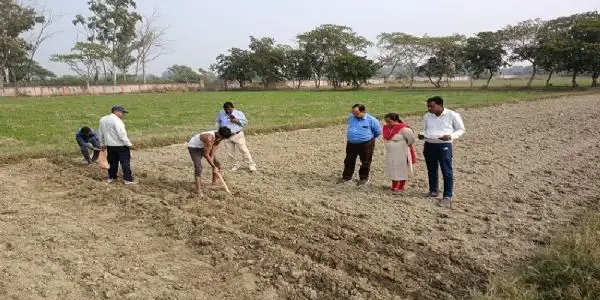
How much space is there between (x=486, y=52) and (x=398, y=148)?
146 feet

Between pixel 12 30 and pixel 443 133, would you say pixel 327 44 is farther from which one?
pixel 443 133

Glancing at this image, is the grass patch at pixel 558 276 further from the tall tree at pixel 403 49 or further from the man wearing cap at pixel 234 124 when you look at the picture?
the tall tree at pixel 403 49

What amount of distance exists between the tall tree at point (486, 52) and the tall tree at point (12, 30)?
161 ft

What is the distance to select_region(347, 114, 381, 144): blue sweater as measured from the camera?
8406 millimetres

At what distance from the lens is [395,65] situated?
6462 cm

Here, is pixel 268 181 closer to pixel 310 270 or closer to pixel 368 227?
pixel 368 227

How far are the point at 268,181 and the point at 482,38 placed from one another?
150 feet

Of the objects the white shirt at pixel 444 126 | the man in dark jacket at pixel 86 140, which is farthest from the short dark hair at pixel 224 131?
the man in dark jacket at pixel 86 140

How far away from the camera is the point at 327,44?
62.7 meters

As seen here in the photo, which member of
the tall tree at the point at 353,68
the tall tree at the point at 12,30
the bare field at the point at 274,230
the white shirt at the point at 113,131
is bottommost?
the bare field at the point at 274,230

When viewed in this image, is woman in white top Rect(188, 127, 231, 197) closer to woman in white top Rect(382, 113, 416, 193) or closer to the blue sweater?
the blue sweater

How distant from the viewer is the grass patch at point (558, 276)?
4.21 meters

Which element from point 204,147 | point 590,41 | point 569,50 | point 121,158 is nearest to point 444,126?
point 204,147

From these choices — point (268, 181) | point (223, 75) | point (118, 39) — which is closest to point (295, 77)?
point (223, 75)
